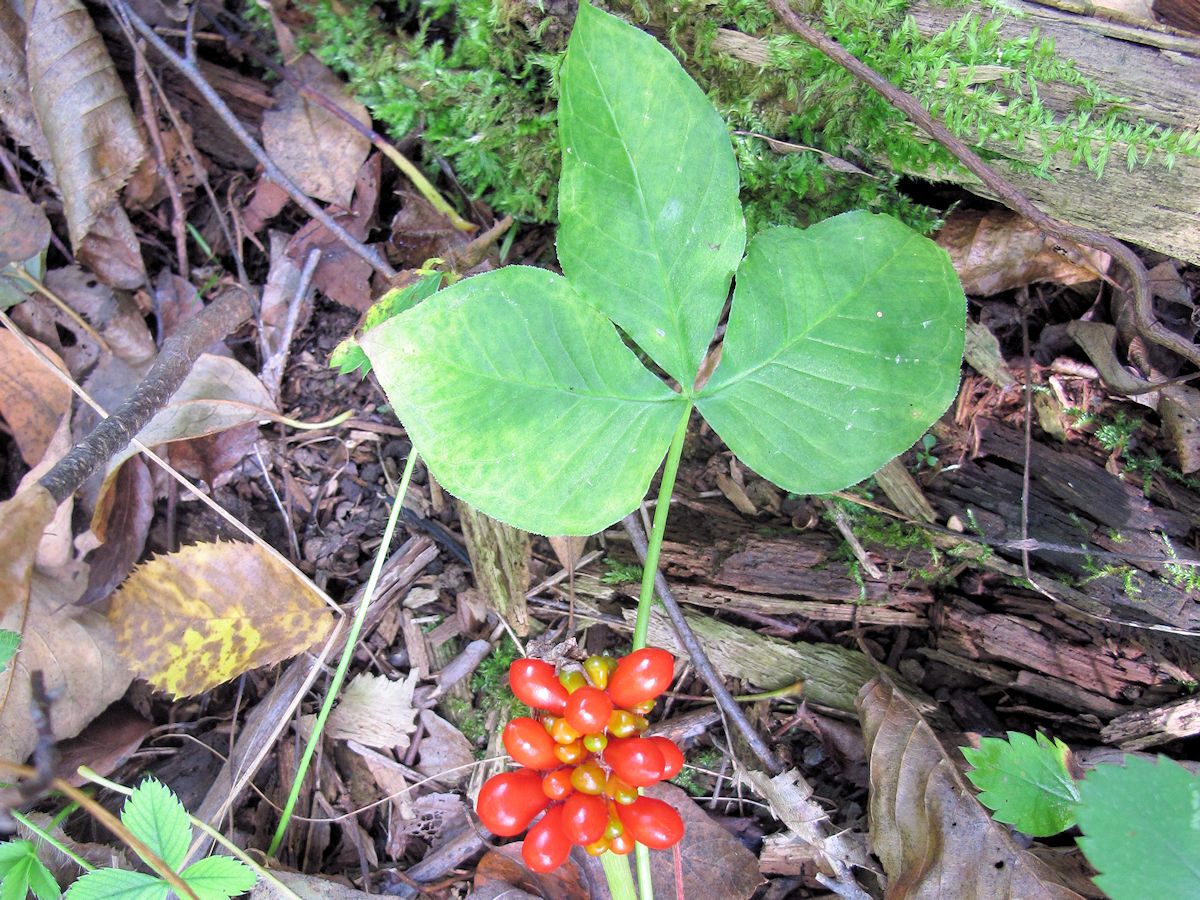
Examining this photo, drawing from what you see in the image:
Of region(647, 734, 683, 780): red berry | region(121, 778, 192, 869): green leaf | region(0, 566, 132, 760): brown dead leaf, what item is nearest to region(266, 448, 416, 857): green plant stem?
region(121, 778, 192, 869): green leaf

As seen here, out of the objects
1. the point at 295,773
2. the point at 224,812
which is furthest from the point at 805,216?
the point at 224,812

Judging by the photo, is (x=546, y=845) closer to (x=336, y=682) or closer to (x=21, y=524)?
(x=336, y=682)

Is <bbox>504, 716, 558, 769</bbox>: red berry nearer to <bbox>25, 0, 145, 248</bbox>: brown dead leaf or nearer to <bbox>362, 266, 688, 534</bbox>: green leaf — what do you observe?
<bbox>362, 266, 688, 534</bbox>: green leaf

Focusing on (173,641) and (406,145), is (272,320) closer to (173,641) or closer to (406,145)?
(406,145)

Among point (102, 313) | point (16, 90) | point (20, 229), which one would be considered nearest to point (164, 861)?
point (102, 313)

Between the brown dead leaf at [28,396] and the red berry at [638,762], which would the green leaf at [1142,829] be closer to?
the red berry at [638,762]
